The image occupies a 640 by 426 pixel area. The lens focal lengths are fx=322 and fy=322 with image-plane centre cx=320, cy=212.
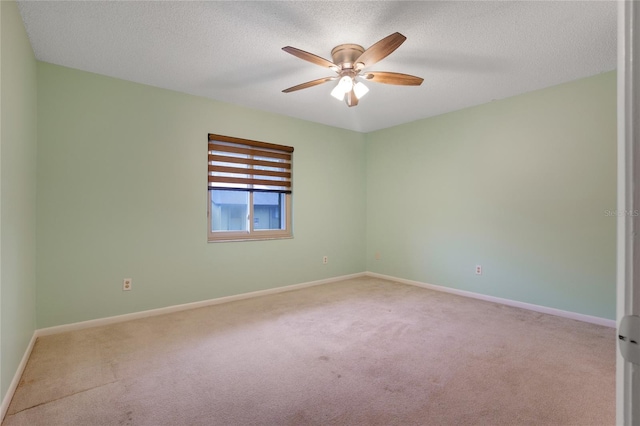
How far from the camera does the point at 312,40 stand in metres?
2.48

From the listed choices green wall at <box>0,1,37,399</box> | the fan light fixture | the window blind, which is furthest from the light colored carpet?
the fan light fixture

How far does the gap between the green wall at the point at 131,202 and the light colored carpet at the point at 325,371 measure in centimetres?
40

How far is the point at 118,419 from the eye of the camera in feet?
5.57

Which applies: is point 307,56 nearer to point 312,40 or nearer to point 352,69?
point 312,40

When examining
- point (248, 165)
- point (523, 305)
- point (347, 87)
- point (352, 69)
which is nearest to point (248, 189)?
point (248, 165)

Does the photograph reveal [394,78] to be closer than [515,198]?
Yes

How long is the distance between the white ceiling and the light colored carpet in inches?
94.4

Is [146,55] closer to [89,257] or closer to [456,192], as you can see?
[89,257]

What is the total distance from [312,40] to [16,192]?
7.56 ft

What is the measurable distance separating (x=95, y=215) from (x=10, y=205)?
3.73ft

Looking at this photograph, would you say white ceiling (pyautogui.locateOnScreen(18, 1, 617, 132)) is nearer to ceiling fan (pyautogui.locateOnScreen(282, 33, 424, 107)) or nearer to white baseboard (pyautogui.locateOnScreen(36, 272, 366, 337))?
ceiling fan (pyautogui.locateOnScreen(282, 33, 424, 107))

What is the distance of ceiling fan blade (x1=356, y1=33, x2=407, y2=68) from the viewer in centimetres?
199

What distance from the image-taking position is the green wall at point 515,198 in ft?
10.3

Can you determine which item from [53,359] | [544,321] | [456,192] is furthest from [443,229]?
[53,359]
